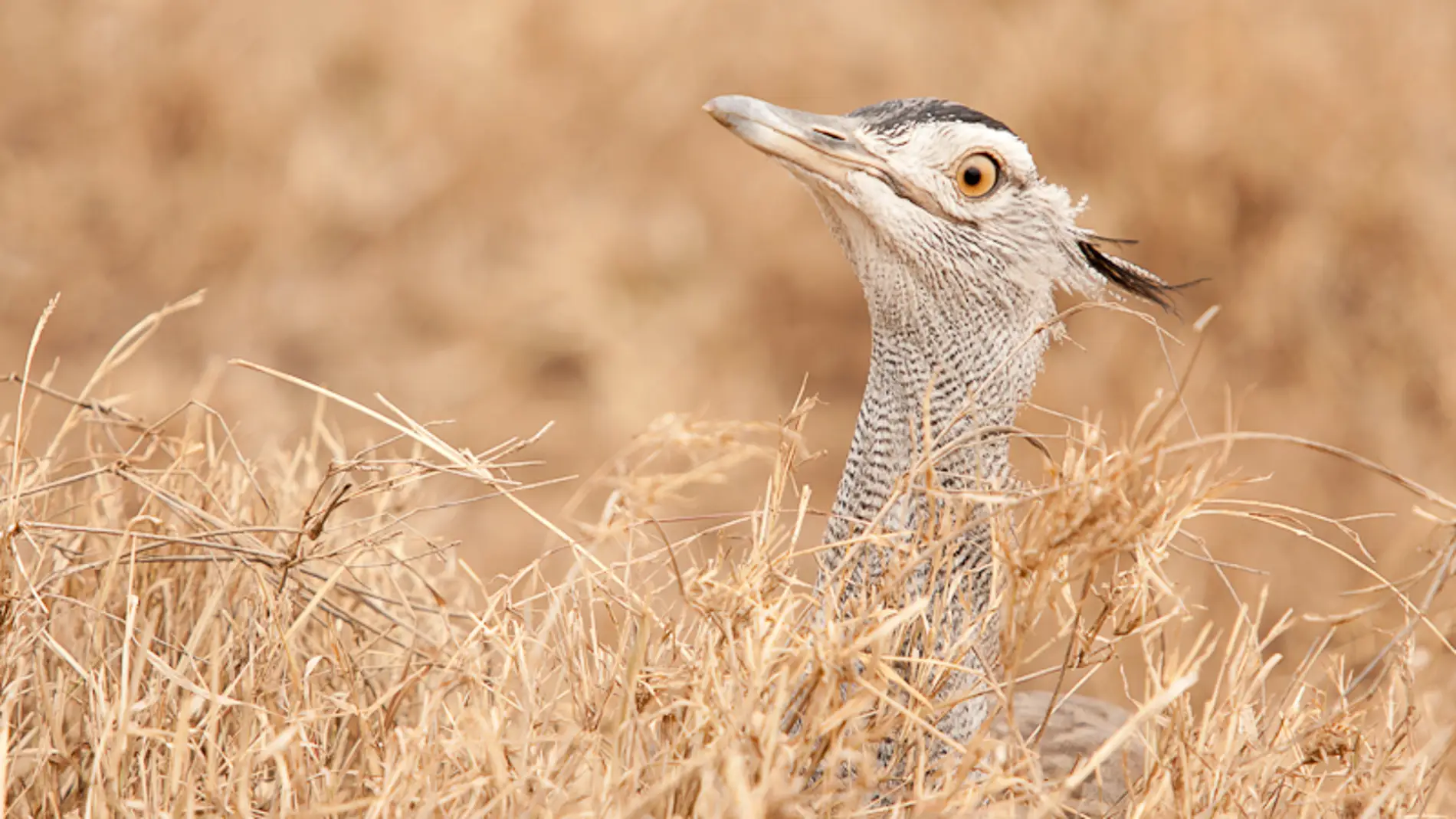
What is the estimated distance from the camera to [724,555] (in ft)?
4.88

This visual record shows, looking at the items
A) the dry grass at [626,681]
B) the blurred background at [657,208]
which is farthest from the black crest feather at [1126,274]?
the blurred background at [657,208]

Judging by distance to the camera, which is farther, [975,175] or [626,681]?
[975,175]

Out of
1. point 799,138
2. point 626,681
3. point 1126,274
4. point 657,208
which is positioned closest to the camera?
point 626,681

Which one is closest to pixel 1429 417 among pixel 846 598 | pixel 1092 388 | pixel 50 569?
pixel 1092 388

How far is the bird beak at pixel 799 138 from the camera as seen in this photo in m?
1.56

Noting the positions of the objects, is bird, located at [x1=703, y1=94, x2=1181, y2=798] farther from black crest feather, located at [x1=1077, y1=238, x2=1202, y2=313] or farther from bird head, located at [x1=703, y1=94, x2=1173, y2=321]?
black crest feather, located at [x1=1077, y1=238, x2=1202, y2=313]

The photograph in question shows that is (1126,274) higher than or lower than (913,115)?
lower

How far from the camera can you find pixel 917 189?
Result: 1605 millimetres

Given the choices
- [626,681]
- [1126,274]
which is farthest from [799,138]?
[626,681]

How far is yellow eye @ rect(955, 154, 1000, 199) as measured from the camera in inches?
64.0

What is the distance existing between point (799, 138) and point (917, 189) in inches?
5.6

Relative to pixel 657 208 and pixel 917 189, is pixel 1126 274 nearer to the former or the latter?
pixel 917 189

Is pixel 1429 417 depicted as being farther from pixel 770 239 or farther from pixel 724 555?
pixel 724 555

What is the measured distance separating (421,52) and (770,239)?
1.35 metres
